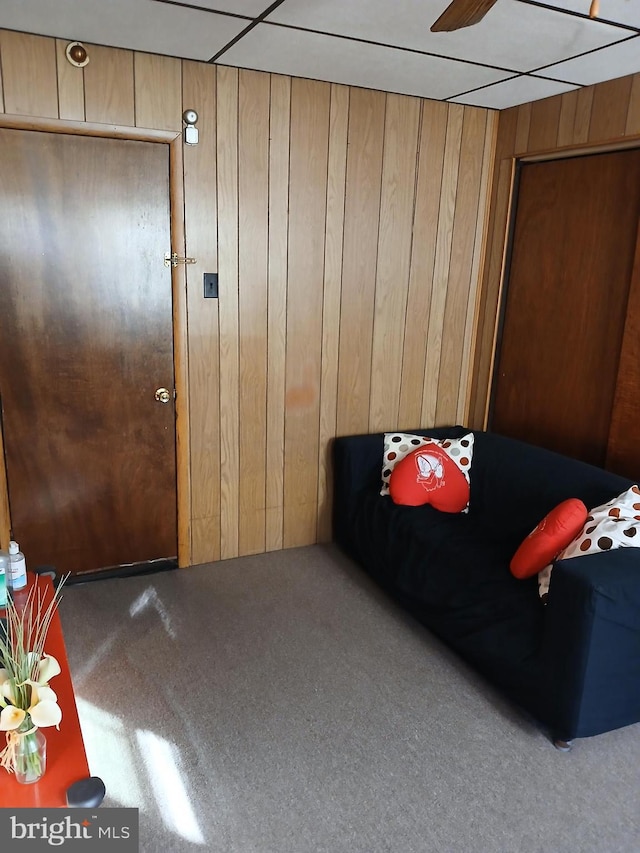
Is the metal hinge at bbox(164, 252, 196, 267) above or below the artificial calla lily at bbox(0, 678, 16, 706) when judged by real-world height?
above

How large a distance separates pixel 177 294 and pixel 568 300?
1.94 metres

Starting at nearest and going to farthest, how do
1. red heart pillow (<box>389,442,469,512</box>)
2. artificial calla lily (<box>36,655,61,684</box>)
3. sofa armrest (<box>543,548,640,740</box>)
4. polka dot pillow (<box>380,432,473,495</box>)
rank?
artificial calla lily (<box>36,655,61,684</box>) → sofa armrest (<box>543,548,640,740</box>) → red heart pillow (<box>389,442,469,512</box>) → polka dot pillow (<box>380,432,473,495</box>)

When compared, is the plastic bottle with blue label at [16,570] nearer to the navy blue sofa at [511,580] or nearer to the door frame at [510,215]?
the navy blue sofa at [511,580]

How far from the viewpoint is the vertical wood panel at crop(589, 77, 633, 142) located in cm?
289

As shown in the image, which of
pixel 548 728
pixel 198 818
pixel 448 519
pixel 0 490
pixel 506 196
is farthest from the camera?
pixel 506 196

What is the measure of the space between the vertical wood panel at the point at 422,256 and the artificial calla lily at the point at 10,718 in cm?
269

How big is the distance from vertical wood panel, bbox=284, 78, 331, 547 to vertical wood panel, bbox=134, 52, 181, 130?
0.56 meters

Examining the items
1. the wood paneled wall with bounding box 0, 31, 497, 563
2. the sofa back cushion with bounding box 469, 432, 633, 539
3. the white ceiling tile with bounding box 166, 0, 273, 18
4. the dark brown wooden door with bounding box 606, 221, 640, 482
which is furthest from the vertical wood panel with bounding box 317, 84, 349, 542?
the dark brown wooden door with bounding box 606, 221, 640, 482

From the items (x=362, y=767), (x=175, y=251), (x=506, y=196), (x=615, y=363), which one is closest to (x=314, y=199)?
(x=175, y=251)

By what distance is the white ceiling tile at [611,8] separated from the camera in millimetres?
2074

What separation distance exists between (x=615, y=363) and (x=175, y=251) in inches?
83.5

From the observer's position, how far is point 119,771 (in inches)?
83.1

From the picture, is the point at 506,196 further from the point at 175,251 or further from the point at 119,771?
the point at 119,771

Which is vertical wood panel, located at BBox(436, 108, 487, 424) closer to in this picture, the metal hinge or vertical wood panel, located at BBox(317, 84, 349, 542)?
vertical wood panel, located at BBox(317, 84, 349, 542)
